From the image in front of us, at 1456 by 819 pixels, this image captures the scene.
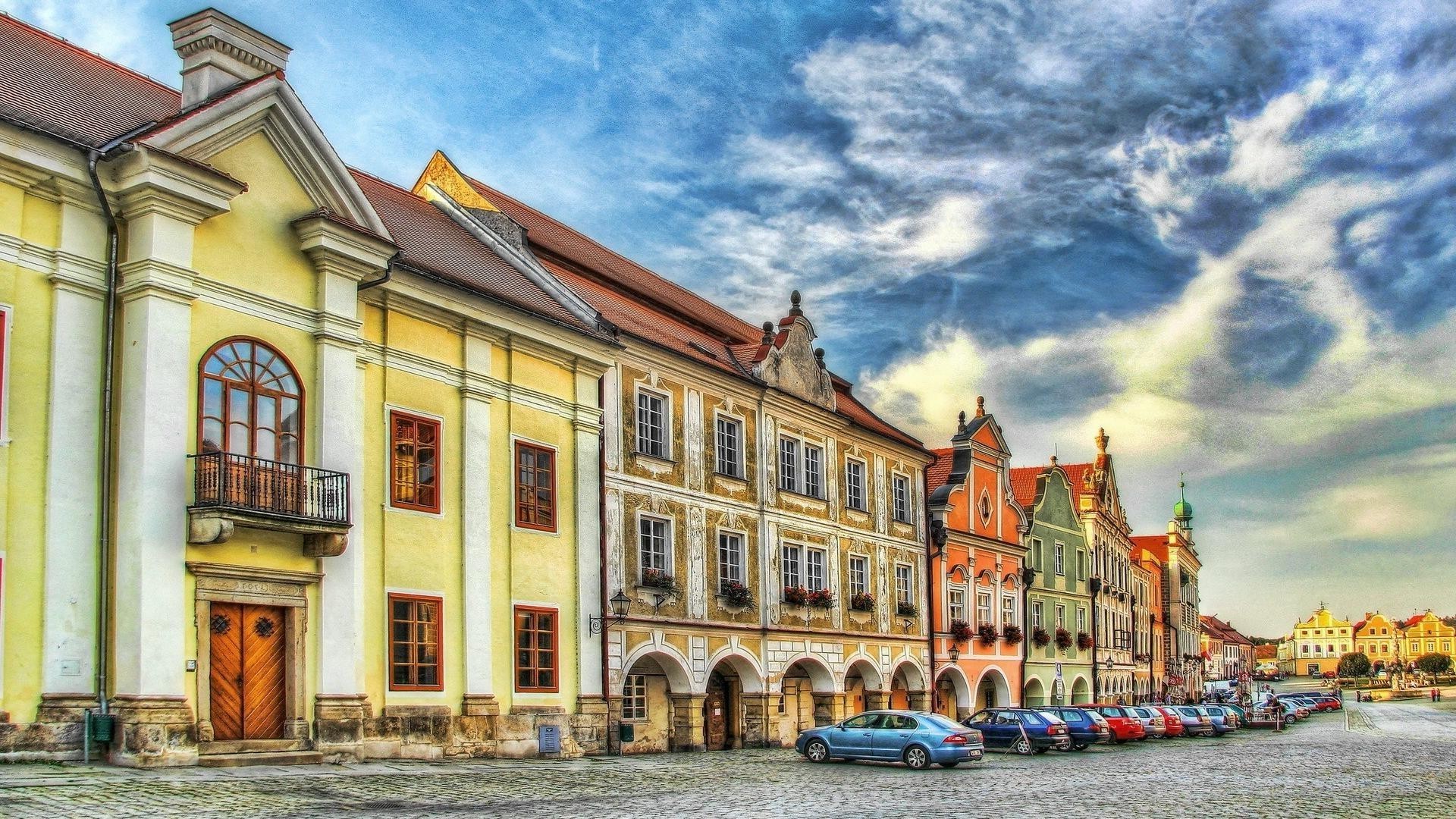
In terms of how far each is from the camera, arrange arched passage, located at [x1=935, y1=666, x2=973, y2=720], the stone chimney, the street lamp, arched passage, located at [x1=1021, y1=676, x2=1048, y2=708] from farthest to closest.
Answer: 1. arched passage, located at [x1=1021, y1=676, x2=1048, y2=708]
2. arched passage, located at [x1=935, y1=666, x2=973, y2=720]
3. the street lamp
4. the stone chimney

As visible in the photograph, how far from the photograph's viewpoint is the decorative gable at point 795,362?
39.3 metres

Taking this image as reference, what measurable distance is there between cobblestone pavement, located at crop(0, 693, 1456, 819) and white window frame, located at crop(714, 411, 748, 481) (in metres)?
6.88

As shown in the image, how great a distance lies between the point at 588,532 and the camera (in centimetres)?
3048

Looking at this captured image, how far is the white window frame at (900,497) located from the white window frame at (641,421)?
1336 centimetres

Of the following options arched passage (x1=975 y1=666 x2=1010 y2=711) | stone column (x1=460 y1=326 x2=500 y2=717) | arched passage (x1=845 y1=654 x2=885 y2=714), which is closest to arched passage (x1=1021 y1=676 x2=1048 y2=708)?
arched passage (x1=975 y1=666 x2=1010 y2=711)

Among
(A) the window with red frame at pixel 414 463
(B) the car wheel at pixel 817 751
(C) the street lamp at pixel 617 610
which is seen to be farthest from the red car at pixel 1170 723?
(A) the window with red frame at pixel 414 463

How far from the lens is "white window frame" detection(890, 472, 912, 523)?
46406 mm

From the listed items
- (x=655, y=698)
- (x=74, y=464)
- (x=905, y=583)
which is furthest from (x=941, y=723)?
(x=74, y=464)

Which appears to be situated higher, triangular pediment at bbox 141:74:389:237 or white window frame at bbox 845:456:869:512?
triangular pediment at bbox 141:74:389:237

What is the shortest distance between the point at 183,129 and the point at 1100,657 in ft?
181

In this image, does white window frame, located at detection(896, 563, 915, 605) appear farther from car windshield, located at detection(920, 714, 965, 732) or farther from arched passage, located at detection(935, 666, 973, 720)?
car windshield, located at detection(920, 714, 965, 732)

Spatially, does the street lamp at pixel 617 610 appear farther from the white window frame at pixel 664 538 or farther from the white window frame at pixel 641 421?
the white window frame at pixel 641 421

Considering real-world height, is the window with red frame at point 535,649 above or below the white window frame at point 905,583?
below

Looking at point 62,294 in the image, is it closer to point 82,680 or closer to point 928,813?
point 82,680
